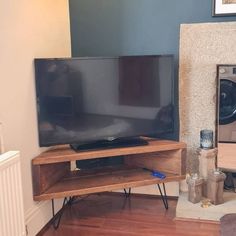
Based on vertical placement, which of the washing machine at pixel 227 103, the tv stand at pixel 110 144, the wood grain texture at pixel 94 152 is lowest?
the wood grain texture at pixel 94 152

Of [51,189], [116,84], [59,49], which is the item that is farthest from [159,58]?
[51,189]

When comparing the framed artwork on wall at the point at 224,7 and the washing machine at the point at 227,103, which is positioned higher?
the framed artwork on wall at the point at 224,7

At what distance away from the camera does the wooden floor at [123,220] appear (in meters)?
2.50

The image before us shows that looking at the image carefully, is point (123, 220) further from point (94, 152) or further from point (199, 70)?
point (199, 70)

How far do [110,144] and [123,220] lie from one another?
1.89 ft

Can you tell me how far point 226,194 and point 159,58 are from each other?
1.21 meters

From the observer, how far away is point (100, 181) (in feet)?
8.56

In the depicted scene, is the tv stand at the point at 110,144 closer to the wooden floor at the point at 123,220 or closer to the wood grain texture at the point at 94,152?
the wood grain texture at the point at 94,152

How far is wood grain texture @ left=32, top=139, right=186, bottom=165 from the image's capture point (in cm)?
238

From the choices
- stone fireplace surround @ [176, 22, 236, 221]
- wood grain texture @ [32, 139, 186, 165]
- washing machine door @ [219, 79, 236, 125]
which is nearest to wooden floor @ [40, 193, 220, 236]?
stone fireplace surround @ [176, 22, 236, 221]

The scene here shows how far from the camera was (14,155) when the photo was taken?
74.6 inches

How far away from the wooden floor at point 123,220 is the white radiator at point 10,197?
616mm

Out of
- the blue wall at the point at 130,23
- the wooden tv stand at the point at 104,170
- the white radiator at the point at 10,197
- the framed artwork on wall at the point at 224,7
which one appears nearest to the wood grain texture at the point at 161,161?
the wooden tv stand at the point at 104,170

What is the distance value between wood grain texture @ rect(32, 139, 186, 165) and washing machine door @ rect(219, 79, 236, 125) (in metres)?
0.44
